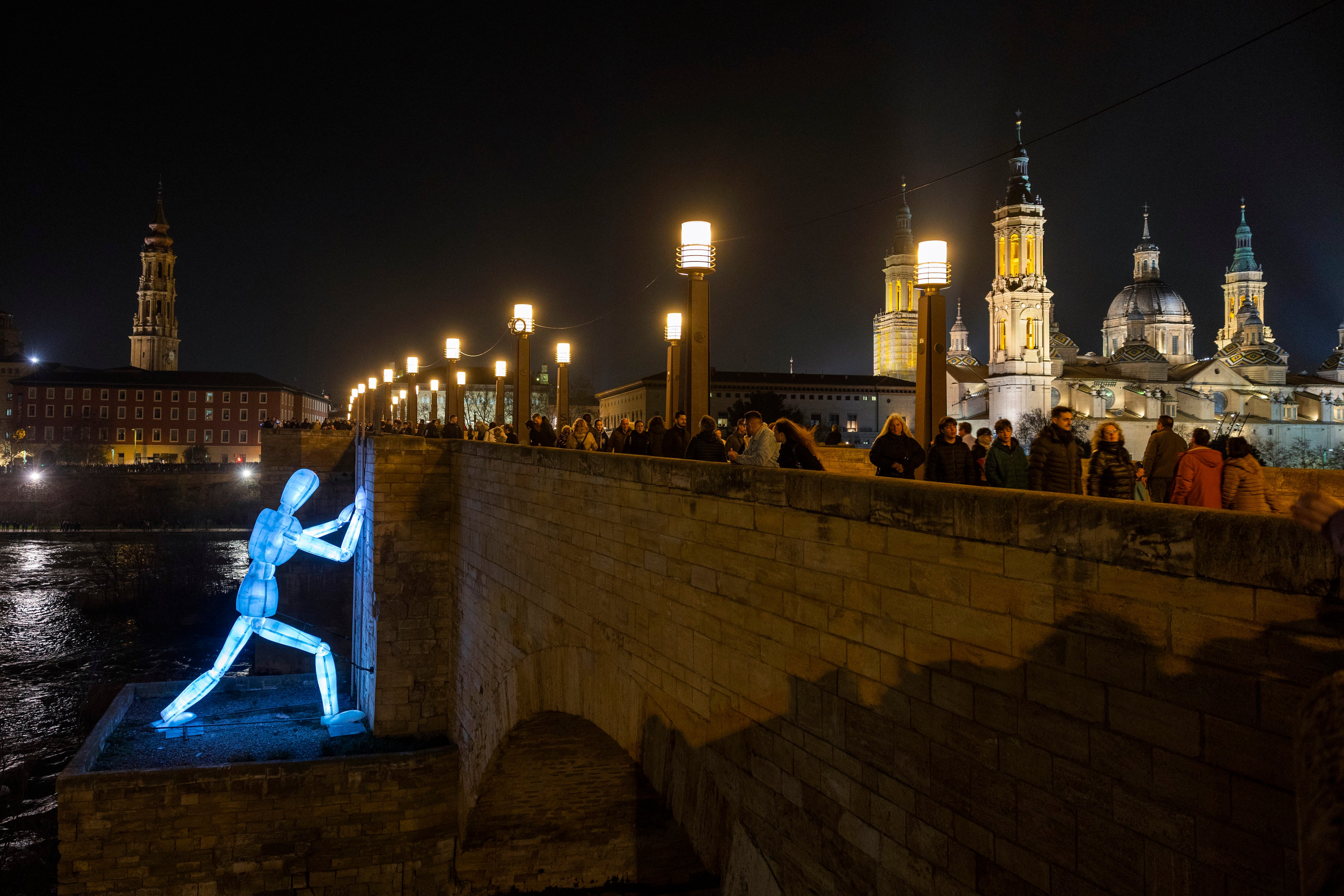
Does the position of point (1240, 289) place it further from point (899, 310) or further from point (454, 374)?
point (454, 374)

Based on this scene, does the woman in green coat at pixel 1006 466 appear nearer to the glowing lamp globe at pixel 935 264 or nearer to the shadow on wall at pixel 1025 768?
the glowing lamp globe at pixel 935 264

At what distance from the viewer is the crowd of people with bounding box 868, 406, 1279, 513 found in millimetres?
6180

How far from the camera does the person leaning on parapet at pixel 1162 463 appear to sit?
756 cm

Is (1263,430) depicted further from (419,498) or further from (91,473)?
(91,473)

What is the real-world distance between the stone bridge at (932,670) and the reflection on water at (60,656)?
53.3 feet

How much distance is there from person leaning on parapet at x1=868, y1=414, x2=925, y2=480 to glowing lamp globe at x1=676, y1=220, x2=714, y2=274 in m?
2.87

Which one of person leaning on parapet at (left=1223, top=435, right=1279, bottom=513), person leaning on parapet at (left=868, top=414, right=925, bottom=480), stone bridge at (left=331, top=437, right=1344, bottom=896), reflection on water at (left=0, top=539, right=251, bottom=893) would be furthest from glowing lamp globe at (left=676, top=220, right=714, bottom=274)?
reflection on water at (left=0, top=539, right=251, bottom=893)

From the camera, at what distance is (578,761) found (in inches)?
476

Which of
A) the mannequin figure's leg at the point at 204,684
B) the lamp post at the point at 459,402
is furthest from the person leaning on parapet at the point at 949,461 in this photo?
the lamp post at the point at 459,402

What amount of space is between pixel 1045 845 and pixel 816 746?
1610 mm

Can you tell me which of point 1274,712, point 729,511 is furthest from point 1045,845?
Result: point 729,511

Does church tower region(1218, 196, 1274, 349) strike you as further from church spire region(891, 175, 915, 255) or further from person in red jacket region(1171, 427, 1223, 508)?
person in red jacket region(1171, 427, 1223, 508)

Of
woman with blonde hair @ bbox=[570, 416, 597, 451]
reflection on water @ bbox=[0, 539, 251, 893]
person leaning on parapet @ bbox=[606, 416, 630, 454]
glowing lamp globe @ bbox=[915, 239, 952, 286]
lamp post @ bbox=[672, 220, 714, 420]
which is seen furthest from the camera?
reflection on water @ bbox=[0, 539, 251, 893]

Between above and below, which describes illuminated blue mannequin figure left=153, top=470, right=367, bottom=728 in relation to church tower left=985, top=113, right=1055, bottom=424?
below
